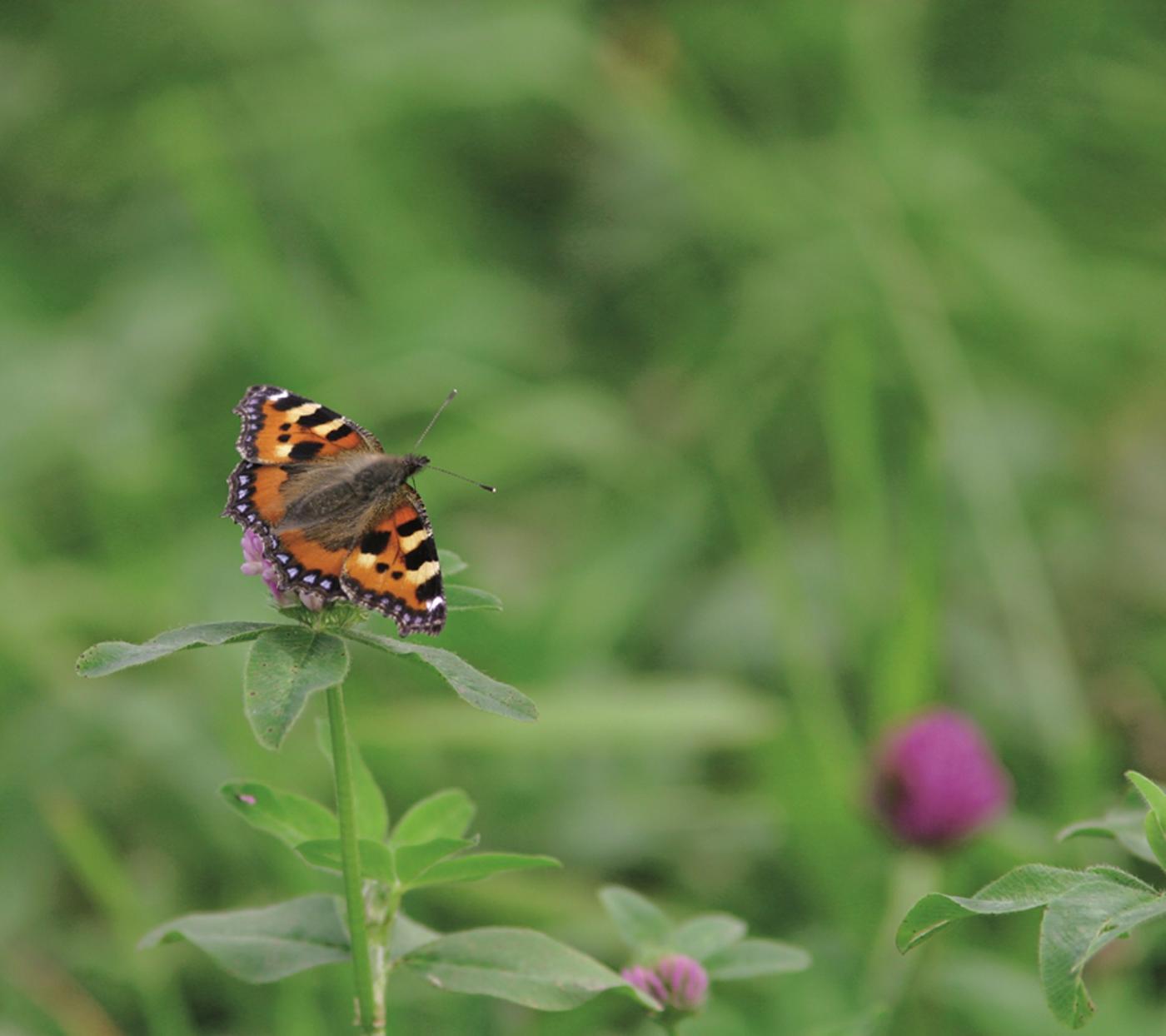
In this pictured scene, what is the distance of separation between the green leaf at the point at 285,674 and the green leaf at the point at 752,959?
0.27 meters

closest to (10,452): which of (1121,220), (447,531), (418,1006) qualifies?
(447,531)

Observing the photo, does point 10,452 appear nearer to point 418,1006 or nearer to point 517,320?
point 517,320

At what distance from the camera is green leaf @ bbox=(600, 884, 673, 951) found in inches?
29.4

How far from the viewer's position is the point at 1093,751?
1551mm

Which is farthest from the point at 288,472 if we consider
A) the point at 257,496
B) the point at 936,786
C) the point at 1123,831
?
the point at 936,786

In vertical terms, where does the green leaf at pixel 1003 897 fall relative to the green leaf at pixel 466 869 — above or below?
above

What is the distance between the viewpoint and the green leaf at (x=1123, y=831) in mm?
620

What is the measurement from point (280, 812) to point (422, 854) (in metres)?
0.08

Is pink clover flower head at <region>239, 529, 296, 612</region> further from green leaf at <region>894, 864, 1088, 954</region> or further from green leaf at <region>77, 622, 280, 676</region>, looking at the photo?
green leaf at <region>894, 864, 1088, 954</region>

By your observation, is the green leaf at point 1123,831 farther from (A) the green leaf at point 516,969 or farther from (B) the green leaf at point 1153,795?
(A) the green leaf at point 516,969

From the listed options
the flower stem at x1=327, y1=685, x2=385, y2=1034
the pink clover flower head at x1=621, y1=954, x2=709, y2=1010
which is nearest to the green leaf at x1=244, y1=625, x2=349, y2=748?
the flower stem at x1=327, y1=685, x2=385, y2=1034

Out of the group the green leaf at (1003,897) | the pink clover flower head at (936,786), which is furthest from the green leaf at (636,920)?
the pink clover flower head at (936,786)

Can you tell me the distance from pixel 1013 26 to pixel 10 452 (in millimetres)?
2218

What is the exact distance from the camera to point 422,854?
62cm
